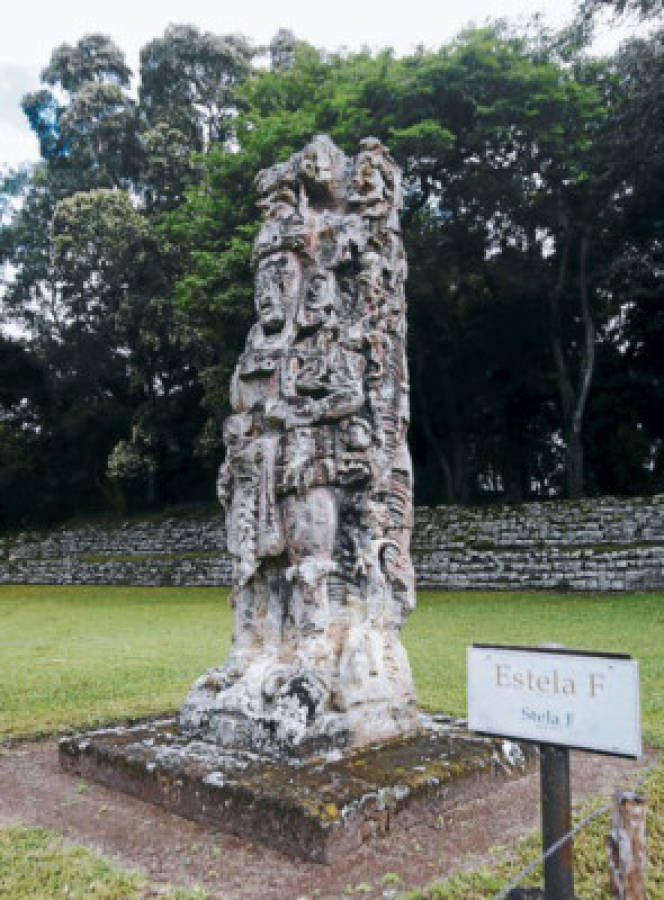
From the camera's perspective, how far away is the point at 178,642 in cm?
991

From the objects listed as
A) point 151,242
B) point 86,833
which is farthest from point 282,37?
point 86,833

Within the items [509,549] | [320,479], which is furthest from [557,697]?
[509,549]

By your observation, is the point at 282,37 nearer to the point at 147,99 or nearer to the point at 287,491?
the point at 147,99

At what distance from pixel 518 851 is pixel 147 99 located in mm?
26149

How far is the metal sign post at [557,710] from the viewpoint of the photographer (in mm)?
2277

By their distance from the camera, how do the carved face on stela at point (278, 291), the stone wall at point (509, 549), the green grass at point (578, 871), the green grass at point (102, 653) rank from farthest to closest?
1. the stone wall at point (509, 549)
2. the green grass at point (102, 653)
3. the carved face on stela at point (278, 291)
4. the green grass at point (578, 871)

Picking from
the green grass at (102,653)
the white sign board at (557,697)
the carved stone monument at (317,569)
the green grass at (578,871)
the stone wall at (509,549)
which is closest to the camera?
the white sign board at (557,697)

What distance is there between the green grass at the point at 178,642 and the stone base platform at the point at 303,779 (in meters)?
1.41

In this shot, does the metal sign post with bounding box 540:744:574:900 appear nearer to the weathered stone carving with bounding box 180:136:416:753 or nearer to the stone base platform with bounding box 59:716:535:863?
the stone base platform with bounding box 59:716:535:863

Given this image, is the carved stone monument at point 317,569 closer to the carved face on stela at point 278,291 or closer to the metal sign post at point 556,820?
the carved face on stela at point 278,291

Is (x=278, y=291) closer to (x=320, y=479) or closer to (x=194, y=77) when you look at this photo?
(x=320, y=479)

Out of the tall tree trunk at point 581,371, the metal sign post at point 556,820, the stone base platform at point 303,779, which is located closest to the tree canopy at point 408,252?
the tall tree trunk at point 581,371

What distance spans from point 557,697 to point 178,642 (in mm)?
8109

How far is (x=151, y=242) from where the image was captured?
20.5 metres
